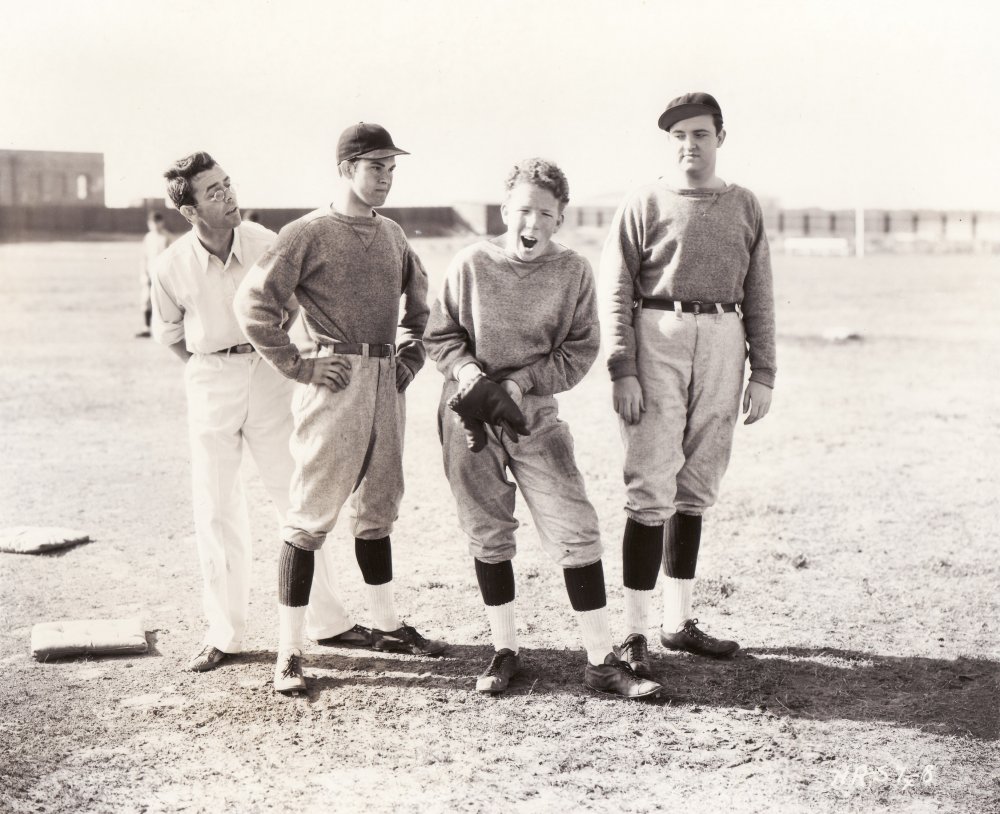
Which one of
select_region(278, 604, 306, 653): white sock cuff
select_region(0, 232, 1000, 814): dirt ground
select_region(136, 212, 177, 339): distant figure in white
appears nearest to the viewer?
select_region(0, 232, 1000, 814): dirt ground

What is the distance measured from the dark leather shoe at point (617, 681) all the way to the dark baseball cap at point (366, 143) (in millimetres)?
2008

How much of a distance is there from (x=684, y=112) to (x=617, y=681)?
214 centimetres

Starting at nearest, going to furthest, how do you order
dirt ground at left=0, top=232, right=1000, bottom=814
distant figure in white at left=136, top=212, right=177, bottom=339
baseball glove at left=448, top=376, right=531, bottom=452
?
1. dirt ground at left=0, top=232, right=1000, bottom=814
2. baseball glove at left=448, top=376, right=531, bottom=452
3. distant figure in white at left=136, top=212, right=177, bottom=339

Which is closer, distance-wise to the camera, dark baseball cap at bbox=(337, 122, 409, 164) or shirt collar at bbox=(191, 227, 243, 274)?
dark baseball cap at bbox=(337, 122, 409, 164)

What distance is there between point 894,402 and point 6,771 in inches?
337

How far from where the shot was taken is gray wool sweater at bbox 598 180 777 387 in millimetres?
4262

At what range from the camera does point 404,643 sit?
454 centimetres

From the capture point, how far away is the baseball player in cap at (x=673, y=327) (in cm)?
426

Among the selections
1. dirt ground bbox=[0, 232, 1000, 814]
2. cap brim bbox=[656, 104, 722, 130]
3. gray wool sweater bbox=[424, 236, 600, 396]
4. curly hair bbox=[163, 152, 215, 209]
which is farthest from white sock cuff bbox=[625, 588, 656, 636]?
curly hair bbox=[163, 152, 215, 209]

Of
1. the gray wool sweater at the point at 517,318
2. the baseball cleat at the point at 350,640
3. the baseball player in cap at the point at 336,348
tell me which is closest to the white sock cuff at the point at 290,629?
the baseball player in cap at the point at 336,348

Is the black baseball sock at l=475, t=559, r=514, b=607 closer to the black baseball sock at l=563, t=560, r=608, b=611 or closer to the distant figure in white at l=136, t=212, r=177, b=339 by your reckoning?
the black baseball sock at l=563, t=560, r=608, b=611

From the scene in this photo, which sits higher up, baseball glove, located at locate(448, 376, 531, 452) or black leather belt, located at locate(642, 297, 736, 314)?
black leather belt, located at locate(642, 297, 736, 314)

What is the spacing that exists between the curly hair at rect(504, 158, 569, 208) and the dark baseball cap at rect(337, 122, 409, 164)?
1.40 ft

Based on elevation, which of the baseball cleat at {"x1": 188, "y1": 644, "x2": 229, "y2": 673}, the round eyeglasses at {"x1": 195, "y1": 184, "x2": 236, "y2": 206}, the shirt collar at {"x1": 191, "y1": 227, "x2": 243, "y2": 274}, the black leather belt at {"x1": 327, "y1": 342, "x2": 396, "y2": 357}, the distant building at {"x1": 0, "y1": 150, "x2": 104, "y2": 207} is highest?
the distant building at {"x1": 0, "y1": 150, "x2": 104, "y2": 207}
